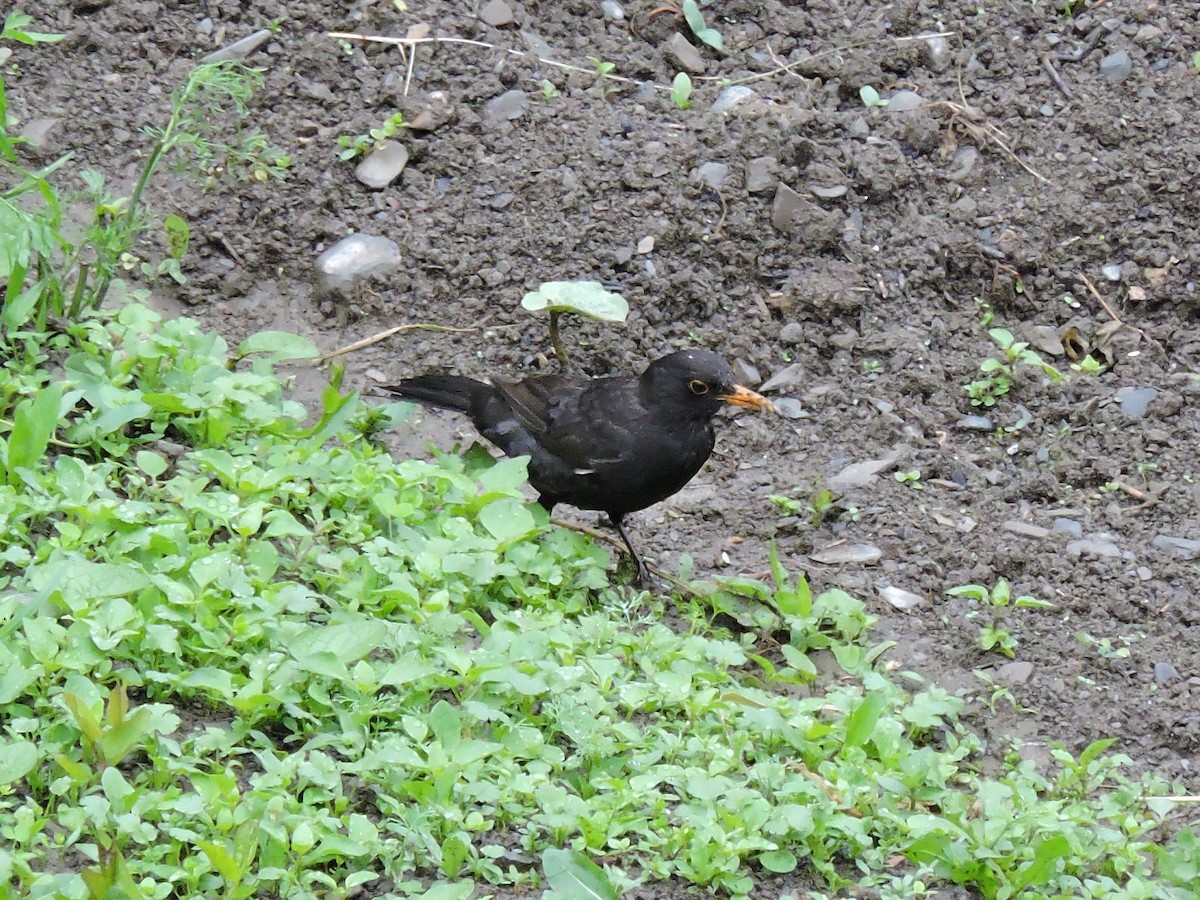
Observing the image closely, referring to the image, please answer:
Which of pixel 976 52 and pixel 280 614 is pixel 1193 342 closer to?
pixel 976 52

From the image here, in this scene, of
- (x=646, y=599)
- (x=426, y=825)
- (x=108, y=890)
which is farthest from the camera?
(x=646, y=599)

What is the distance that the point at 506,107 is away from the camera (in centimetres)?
656

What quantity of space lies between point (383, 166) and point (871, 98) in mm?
2251

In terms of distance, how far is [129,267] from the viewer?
5.90 meters

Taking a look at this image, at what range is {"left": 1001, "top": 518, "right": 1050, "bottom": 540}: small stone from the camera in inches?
204

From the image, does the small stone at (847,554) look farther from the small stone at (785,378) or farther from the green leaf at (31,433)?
the green leaf at (31,433)

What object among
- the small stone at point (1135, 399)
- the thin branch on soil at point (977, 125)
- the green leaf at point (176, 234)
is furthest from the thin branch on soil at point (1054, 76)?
the green leaf at point (176, 234)

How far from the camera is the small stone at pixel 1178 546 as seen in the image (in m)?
5.04

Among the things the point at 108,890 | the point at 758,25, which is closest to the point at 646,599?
the point at 108,890

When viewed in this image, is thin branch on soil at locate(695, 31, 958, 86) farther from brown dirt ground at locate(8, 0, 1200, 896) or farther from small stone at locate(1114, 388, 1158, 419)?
small stone at locate(1114, 388, 1158, 419)

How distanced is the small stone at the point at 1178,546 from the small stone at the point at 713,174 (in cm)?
236

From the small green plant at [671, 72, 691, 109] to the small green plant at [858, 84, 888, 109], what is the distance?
805 mm

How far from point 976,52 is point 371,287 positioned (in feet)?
10.2

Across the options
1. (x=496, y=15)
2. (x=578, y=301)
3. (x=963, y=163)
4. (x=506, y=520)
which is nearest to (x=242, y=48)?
(x=496, y=15)
